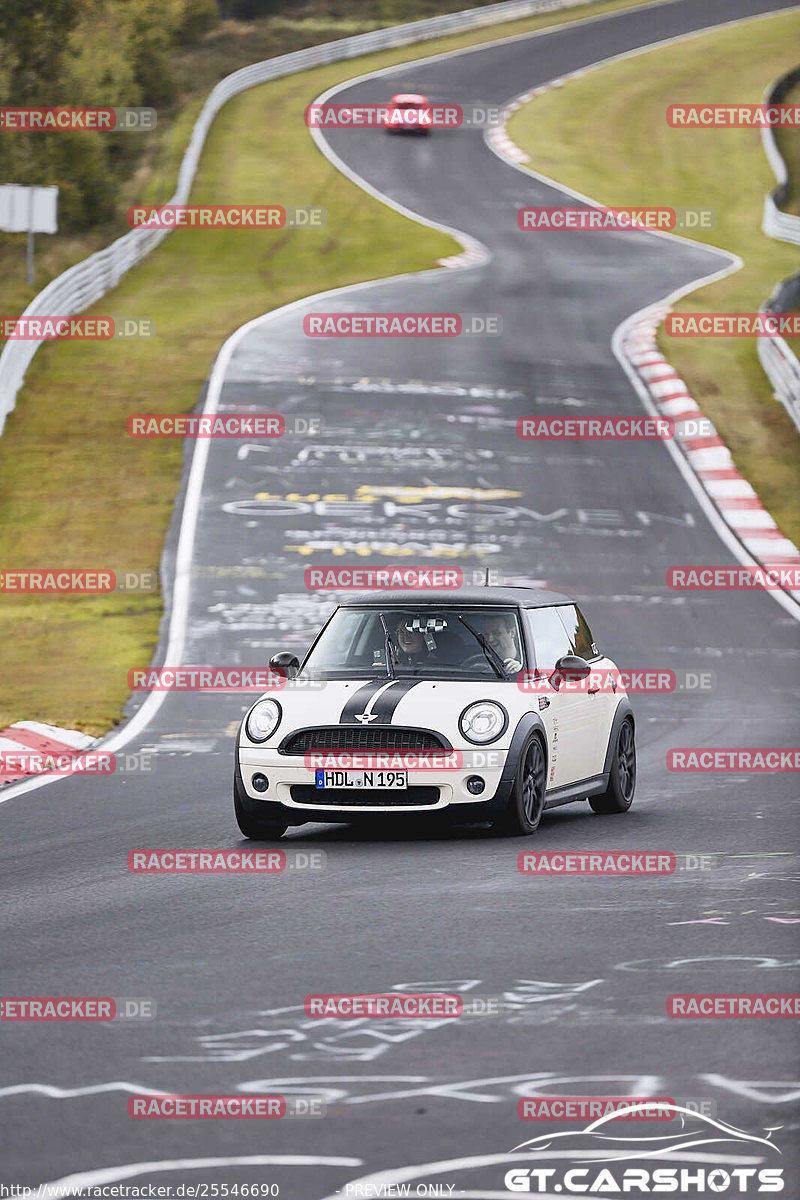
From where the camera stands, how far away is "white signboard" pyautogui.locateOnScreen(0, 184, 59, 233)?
3653 centimetres

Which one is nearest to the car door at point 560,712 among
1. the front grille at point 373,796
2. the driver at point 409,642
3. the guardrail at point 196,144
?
the driver at point 409,642

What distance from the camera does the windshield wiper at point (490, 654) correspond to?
10.9 meters

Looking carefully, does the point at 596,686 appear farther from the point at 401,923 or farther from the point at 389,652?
the point at 401,923

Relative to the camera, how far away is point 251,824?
10492 millimetres

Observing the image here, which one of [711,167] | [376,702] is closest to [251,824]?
[376,702]

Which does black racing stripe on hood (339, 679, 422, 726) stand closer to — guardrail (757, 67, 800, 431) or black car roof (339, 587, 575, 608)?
black car roof (339, 587, 575, 608)

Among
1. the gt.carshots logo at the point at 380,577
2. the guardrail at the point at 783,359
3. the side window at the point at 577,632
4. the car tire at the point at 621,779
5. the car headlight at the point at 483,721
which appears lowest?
the gt.carshots logo at the point at 380,577

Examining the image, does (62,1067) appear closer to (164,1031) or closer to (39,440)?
(164,1031)

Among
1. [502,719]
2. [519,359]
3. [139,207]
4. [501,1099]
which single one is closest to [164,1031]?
[501,1099]

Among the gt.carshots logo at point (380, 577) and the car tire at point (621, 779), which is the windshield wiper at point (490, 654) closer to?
the car tire at point (621, 779)

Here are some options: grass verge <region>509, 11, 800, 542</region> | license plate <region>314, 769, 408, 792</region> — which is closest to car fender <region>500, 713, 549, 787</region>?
license plate <region>314, 769, 408, 792</region>

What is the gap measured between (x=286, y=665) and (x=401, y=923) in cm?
341

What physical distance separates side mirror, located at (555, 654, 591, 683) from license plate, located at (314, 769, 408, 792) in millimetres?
1352

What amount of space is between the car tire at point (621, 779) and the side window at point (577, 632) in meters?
0.52
